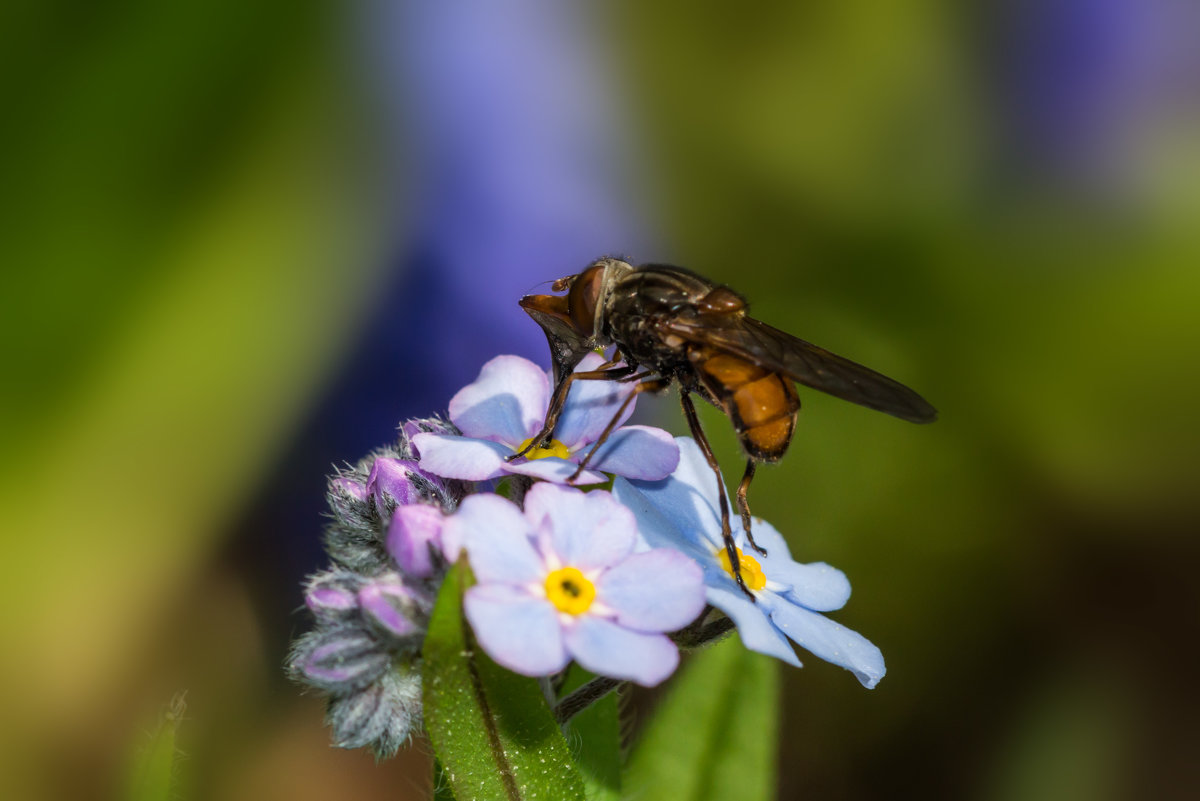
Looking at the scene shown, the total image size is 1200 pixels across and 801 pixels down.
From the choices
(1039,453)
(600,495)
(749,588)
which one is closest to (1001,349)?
(1039,453)

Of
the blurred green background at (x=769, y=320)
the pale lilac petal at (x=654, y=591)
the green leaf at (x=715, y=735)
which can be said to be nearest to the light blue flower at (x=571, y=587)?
the pale lilac petal at (x=654, y=591)

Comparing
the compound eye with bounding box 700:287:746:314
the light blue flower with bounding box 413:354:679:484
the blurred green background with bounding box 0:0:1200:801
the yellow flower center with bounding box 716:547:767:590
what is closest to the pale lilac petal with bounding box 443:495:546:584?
the light blue flower with bounding box 413:354:679:484

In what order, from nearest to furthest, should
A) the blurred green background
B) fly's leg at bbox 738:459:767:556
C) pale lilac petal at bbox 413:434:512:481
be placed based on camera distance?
pale lilac petal at bbox 413:434:512:481 → fly's leg at bbox 738:459:767:556 → the blurred green background

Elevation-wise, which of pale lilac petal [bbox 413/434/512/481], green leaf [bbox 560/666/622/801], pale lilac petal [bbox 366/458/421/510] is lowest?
green leaf [bbox 560/666/622/801]

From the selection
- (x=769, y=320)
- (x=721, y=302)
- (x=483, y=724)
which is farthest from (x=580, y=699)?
(x=769, y=320)

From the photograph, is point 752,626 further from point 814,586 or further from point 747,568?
point 814,586

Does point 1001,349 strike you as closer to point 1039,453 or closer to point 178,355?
point 1039,453

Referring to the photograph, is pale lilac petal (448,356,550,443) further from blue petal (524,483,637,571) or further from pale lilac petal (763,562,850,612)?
pale lilac petal (763,562,850,612)

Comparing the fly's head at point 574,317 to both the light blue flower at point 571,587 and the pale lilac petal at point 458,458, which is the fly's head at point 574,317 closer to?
the pale lilac petal at point 458,458

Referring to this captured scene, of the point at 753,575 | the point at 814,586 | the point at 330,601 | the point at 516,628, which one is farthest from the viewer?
the point at 814,586
